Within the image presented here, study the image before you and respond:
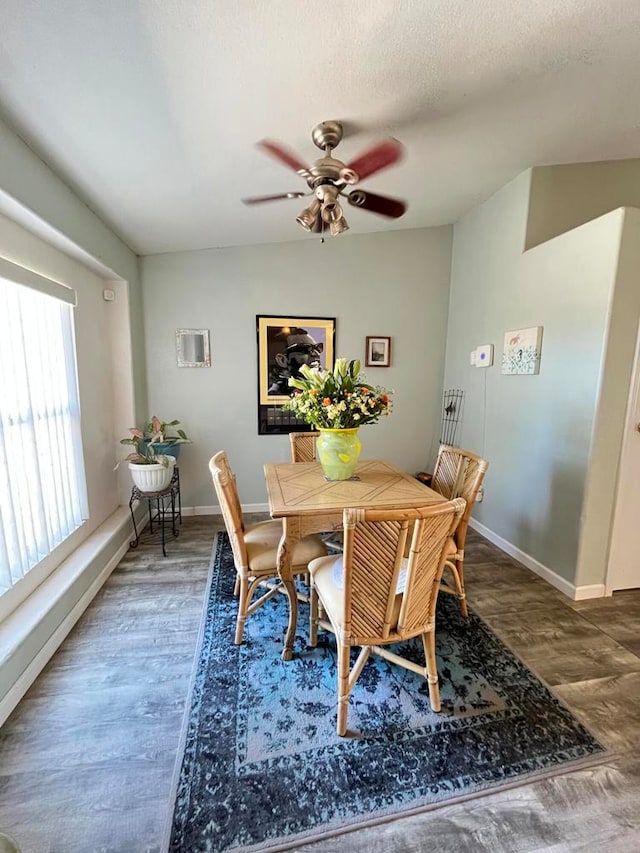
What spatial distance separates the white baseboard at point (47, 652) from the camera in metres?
1.51

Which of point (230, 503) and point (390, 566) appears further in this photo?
point (230, 503)

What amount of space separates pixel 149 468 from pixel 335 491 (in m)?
1.65

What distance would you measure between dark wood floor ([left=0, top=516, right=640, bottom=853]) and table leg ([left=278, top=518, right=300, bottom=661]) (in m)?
0.49

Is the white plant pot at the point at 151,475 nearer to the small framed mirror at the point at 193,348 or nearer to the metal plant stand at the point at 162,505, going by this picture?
the metal plant stand at the point at 162,505

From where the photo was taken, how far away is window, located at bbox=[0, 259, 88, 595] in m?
1.80

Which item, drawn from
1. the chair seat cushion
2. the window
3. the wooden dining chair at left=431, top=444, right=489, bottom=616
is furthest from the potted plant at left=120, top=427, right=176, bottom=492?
the wooden dining chair at left=431, top=444, right=489, bottom=616

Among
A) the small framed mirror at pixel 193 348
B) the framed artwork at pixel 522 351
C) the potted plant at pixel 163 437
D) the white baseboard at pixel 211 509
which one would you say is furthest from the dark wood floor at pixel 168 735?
the small framed mirror at pixel 193 348

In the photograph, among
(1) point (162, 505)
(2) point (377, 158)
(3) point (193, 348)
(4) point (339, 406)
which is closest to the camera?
(2) point (377, 158)

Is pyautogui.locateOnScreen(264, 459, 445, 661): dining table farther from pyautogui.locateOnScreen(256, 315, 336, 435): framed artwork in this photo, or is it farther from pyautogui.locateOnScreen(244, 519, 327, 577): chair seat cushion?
pyautogui.locateOnScreen(256, 315, 336, 435): framed artwork

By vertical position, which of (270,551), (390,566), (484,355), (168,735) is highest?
(484,355)

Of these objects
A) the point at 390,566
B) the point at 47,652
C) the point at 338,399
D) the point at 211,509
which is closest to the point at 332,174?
the point at 338,399

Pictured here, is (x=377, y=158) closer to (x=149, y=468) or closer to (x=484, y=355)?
(x=484, y=355)

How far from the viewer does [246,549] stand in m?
1.92

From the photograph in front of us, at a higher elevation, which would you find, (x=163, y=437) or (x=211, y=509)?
(x=163, y=437)
